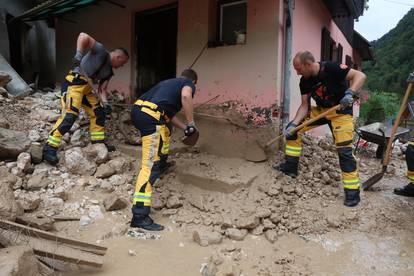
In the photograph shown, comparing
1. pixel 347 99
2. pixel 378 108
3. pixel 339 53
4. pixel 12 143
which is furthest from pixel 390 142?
pixel 378 108

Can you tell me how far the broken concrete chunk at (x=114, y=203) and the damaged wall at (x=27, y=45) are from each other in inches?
247

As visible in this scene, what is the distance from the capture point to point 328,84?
3.61 metres

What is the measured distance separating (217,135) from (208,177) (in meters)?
0.92

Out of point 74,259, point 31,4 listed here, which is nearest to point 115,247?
point 74,259

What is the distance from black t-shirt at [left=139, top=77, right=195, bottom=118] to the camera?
3.35 meters

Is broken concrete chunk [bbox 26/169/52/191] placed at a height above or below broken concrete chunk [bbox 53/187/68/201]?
above

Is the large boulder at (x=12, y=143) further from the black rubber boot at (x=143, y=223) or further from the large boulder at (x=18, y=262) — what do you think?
the large boulder at (x=18, y=262)

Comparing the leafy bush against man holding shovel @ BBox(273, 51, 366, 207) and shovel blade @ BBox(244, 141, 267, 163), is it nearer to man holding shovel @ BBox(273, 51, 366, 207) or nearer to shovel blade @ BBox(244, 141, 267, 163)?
shovel blade @ BBox(244, 141, 267, 163)

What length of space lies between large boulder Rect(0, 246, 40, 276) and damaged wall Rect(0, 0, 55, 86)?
7.21 meters

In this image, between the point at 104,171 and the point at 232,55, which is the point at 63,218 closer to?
the point at 104,171

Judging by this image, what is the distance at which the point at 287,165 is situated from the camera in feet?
12.8

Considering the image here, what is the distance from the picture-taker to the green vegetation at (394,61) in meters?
25.8

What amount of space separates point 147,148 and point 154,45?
405 cm

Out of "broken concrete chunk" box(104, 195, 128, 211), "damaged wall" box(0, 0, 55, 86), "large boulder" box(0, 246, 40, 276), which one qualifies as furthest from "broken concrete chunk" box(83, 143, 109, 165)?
"damaged wall" box(0, 0, 55, 86)
